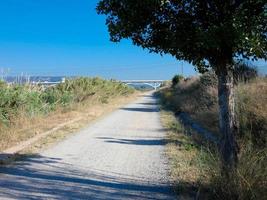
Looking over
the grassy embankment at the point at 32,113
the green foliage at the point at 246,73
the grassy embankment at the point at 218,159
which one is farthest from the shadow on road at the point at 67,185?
the green foliage at the point at 246,73

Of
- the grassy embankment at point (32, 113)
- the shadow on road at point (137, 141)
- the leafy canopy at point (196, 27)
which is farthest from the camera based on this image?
the grassy embankment at point (32, 113)

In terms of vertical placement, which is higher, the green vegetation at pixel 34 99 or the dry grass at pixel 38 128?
the green vegetation at pixel 34 99

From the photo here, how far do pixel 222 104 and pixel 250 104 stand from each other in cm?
690

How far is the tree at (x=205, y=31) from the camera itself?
639 cm

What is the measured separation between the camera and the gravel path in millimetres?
8109

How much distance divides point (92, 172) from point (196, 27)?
178 inches

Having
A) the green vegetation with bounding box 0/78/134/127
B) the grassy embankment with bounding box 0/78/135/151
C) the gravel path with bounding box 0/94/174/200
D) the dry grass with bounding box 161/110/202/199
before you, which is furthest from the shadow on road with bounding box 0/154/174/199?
the green vegetation with bounding box 0/78/134/127

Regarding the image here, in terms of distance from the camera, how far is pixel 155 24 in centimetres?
738

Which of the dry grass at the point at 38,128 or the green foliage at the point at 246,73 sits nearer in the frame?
the dry grass at the point at 38,128

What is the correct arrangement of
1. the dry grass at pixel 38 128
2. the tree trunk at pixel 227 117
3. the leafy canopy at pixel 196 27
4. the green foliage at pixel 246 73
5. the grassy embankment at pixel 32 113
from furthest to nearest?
the green foliage at pixel 246 73 → the grassy embankment at pixel 32 113 → the dry grass at pixel 38 128 → the tree trunk at pixel 227 117 → the leafy canopy at pixel 196 27

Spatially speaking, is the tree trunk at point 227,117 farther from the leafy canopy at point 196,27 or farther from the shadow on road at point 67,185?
the shadow on road at point 67,185

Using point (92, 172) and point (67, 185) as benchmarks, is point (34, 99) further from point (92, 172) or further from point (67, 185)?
point (67, 185)

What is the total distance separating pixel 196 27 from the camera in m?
6.80

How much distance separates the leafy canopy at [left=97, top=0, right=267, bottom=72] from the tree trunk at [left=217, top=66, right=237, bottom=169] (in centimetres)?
21
